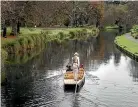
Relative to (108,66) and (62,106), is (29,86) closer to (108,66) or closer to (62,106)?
(62,106)

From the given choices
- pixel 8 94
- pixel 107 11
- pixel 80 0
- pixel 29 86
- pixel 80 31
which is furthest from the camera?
pixel 107 11

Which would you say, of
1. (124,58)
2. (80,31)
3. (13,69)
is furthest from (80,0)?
(13,69)

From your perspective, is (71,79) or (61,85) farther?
(61,85)

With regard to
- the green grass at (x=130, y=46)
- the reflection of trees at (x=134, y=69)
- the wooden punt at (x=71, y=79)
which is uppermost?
the wooden punt at (x=71, y=79)

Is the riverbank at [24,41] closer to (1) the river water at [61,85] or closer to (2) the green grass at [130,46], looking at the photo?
(1) the river water at [61,85]

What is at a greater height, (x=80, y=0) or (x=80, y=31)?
(x=80, y=0)

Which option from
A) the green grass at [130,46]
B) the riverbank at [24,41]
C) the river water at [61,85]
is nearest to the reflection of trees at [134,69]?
the river water at [61,85]

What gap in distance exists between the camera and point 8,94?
98.2 ft

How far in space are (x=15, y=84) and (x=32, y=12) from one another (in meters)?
37.3

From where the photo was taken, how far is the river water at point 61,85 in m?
27.9

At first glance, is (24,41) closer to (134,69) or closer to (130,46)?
(134,69)

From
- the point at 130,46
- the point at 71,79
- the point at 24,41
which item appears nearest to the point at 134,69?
the point at 71,79

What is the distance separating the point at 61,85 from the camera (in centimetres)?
3391

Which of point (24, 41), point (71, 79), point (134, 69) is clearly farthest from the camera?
point (24, 41)
